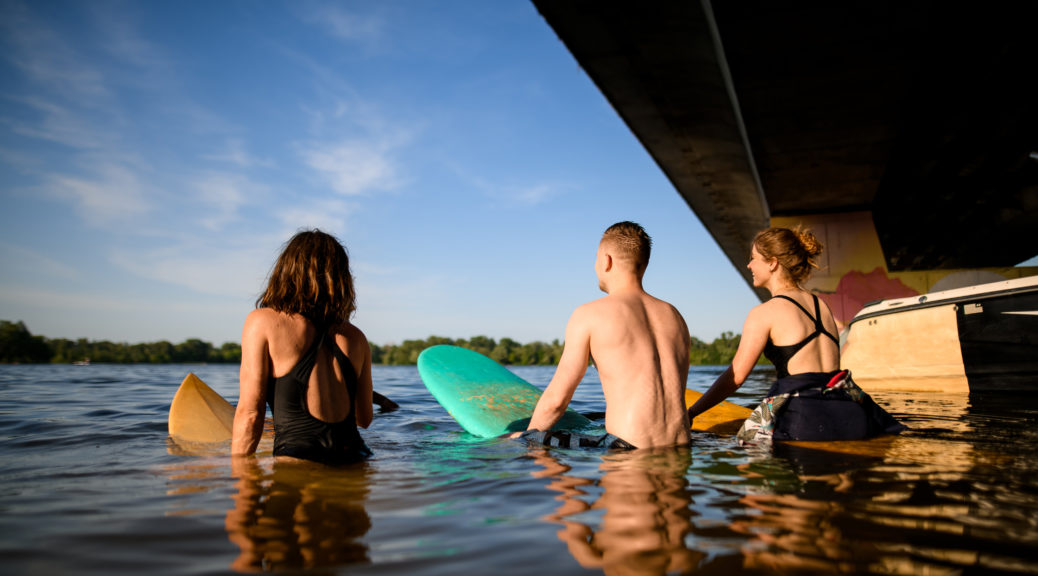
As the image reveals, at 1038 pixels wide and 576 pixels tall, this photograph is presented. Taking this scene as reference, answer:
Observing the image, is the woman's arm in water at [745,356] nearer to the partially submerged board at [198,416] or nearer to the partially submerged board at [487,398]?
the partially submerged board at [487,398]

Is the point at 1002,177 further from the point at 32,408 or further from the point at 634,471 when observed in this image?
the point at 32,408

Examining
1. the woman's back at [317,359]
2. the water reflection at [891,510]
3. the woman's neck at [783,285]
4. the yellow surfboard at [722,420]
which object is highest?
the woman's neck at [783,285]

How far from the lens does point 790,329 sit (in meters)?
3.63

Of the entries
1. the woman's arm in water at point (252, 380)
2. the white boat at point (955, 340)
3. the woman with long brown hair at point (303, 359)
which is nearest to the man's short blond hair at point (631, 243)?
the woman with long brown hair at point (303, 359)

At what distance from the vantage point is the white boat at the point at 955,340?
7109 mm

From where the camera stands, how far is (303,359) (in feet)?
9.70

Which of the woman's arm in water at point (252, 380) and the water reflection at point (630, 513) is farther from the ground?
the woman's arm in water at point (252, 380)

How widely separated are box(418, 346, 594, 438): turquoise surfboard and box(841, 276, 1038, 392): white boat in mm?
5598

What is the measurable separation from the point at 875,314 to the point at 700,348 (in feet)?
153

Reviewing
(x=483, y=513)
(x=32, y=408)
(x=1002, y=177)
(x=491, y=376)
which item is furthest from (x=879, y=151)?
(x=32, y=408)

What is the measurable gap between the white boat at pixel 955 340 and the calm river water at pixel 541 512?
4561 millimetres

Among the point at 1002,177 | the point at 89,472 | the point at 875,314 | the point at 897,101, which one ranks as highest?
the point at 1002,177

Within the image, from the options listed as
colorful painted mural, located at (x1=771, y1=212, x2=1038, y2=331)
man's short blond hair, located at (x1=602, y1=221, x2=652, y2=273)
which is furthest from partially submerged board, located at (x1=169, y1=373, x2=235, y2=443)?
colorful painted mural, located at (x1=771, y1=212, x2=1038, y2=331)

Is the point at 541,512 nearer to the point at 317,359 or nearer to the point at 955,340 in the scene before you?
the point at 317,359
